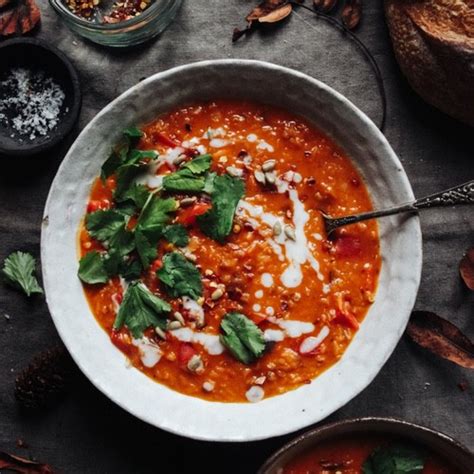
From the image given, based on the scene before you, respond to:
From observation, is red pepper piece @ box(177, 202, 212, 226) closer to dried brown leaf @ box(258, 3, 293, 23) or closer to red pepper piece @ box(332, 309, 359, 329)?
red pepper piece @ box(332, 309, 359, 329)

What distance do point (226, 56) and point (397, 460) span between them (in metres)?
1.96

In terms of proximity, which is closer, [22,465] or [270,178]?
[270,178]

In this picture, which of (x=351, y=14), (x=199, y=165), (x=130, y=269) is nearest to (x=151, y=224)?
(x=130, y=269)

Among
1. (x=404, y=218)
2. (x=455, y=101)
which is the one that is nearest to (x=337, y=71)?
(x=455, y=101)

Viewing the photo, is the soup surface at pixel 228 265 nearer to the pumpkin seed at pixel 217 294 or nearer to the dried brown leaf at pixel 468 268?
the pumpkin seed at pixel 217 294

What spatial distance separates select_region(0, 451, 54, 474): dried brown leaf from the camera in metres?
3.67

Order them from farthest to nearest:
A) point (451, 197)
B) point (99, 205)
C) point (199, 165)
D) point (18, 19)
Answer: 1. point (18, 19)
2. point (99, 205)
3. point (199, 165)
4. point (451, 197)

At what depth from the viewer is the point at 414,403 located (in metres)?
3.71

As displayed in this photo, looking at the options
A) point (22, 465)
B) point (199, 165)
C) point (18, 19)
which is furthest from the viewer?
point (18, 19)

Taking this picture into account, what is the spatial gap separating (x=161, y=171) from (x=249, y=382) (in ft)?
3.21

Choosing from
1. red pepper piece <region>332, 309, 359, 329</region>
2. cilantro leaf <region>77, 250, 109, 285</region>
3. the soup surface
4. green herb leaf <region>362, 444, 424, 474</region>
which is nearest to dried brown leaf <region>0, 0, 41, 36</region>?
the soup surface

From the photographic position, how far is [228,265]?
135 inches

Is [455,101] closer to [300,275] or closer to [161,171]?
[300,275]

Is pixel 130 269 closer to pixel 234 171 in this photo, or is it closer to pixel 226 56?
pixel 234 171
